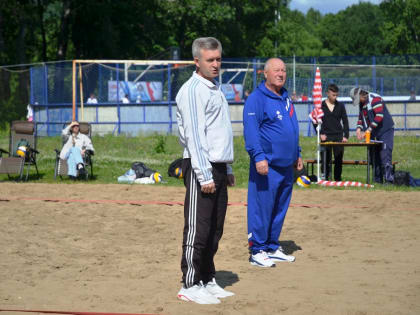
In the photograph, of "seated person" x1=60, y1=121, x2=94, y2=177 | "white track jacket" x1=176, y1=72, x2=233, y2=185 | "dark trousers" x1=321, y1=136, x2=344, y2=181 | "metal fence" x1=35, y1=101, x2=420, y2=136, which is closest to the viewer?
"white track jacket" x1=176, y1=72, x2=233, y2=185

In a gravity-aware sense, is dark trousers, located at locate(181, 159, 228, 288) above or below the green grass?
above

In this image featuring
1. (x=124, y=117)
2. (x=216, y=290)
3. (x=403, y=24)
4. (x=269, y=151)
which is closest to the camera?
(x=216, y=290)

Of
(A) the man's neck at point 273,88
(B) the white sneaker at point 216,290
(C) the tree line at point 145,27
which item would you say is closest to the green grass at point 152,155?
(A) the man's neck at point 273,88

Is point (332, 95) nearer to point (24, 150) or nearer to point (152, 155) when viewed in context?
point (24, 150)

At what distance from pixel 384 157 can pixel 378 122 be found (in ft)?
2.13

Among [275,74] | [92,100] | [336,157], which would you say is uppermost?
[275,74]

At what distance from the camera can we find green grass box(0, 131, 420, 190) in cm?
1450

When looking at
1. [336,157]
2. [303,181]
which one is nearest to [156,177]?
[303,181]

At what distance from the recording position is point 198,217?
5059 mm

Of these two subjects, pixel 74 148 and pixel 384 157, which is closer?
pixel 384 157

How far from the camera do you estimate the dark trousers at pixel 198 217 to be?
16.6ft

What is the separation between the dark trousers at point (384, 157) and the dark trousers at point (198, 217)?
303 inches

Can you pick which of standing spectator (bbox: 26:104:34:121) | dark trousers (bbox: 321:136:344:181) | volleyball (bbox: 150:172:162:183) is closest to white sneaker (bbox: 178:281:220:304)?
dark trousers (bbox: 321:136:344:181)

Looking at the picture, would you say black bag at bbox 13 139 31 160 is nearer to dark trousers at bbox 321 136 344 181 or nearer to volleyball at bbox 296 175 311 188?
A: volleyball at bbox 296 175 311 188
